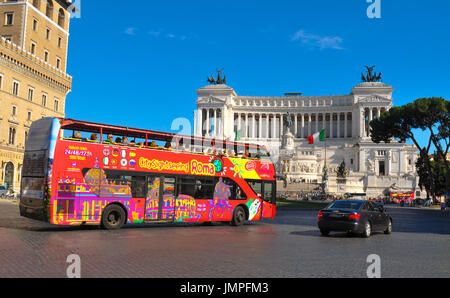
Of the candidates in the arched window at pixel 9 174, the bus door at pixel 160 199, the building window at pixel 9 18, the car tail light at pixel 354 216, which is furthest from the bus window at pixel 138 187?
the building window at pixel 9 18

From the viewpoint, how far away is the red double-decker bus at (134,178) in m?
15.4

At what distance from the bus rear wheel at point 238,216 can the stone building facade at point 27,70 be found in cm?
3503

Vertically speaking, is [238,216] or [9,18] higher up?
[9,18]

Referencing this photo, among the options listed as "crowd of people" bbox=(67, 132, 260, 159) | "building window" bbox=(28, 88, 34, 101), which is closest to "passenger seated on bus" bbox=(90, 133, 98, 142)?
"crowd of people" bbox=(67, 132, 260, 159)

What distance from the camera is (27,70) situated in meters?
50.9

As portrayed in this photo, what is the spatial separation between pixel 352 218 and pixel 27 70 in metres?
46.9

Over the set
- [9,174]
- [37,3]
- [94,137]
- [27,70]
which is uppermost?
[37,3]

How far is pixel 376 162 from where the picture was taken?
315ft

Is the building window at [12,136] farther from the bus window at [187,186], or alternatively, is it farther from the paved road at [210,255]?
the bus window at [187,186]

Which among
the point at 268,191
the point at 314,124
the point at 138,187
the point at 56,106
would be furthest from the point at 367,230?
the point at 314,124

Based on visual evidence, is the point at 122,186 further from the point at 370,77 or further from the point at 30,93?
the point at 370,77

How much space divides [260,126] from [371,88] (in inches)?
1252

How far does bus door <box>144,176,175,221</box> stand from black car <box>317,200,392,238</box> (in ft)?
20.8
